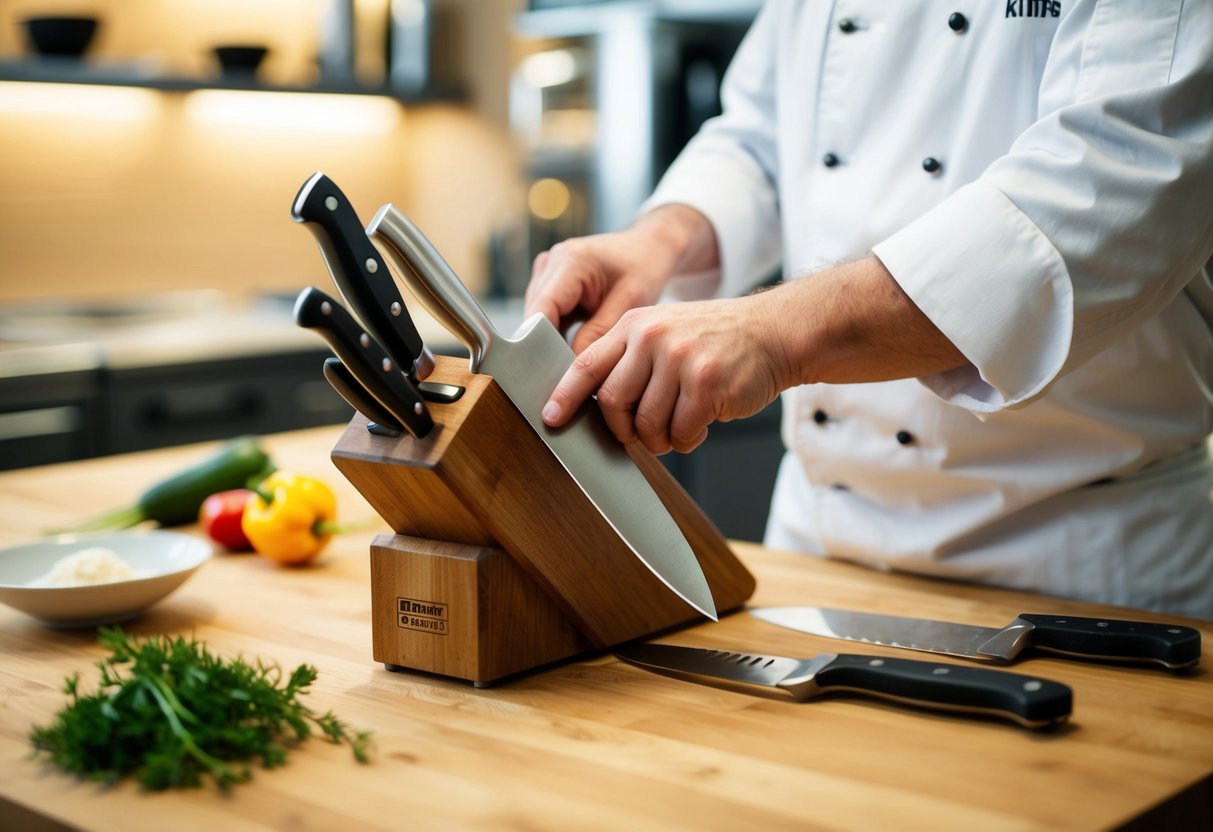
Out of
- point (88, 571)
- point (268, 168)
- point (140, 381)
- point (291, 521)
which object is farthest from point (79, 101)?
point (88, 571)

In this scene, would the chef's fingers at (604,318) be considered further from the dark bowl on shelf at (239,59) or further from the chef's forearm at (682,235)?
the dark bowl on shelf at (239,59)

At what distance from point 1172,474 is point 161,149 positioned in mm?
2843

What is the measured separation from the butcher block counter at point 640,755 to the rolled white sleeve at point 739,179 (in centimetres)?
44

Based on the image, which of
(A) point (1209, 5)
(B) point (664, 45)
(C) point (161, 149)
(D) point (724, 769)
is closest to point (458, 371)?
(D) point (724, 769)

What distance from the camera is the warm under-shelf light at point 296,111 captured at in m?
3.37

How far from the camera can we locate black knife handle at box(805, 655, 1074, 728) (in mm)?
768

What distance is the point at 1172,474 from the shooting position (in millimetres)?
1148

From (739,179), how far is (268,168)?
2465 mm

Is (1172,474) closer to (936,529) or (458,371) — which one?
(936,529)

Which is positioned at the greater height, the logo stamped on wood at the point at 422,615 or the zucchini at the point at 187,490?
the logo stamped on wood at the point at 422,615

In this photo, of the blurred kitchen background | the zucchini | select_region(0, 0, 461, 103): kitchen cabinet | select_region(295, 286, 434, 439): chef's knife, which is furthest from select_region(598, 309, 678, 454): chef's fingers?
select_region(0, 0, 461, 103): kitchen cabinet

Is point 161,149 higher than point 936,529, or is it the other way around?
point 161,149

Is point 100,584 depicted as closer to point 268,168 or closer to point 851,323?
point 851,323

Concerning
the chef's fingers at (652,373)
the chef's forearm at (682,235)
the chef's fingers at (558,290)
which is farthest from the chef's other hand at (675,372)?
the chef's forearm at (682,235)
